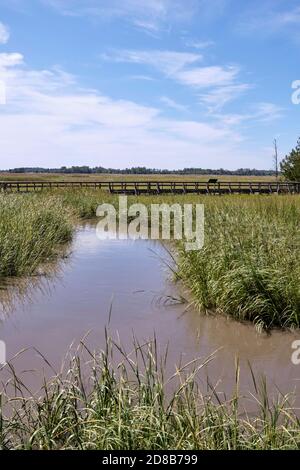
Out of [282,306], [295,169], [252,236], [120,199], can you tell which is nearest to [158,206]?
[120,199]

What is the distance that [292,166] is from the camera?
130 ft

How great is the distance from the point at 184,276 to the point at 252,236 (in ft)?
4.63

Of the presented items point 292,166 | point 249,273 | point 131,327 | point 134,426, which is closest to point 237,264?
point 249,273

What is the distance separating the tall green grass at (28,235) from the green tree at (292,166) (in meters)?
28.0

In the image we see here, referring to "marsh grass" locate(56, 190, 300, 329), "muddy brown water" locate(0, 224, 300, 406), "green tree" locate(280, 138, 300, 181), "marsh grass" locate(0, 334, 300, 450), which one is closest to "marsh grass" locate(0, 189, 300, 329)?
"marsh grass" locate(56, 190, 300, 329)

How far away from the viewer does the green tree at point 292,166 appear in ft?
125

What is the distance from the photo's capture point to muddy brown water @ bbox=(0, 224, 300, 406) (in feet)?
15.3

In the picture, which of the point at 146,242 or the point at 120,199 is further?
the point at 120,199

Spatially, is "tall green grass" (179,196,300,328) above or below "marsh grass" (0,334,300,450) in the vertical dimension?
above

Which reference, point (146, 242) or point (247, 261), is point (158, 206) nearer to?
point (146, 242)

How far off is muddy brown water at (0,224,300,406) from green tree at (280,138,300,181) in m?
31.4

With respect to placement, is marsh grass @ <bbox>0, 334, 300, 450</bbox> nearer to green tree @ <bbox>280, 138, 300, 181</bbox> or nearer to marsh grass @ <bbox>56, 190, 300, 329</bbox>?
marsh grass @ <bbox>56, 190, 300, 329</bbox>

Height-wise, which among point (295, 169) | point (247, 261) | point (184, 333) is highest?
point (295, 169)

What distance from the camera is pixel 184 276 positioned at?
812 centimetres
